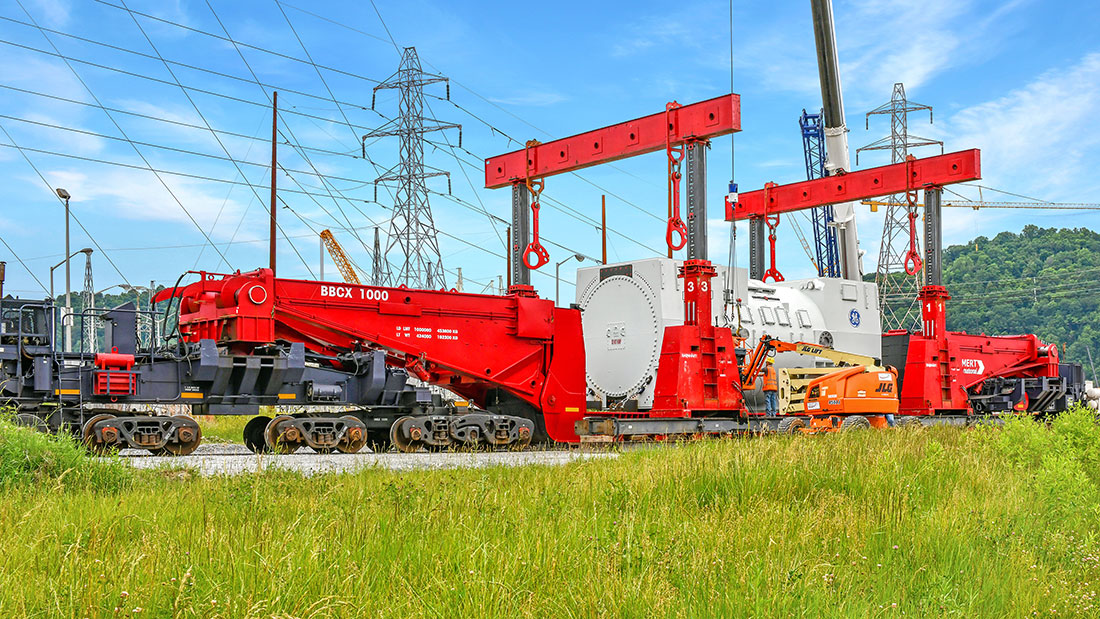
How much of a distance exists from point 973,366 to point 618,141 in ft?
47.2

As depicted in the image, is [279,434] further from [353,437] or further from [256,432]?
[256,432]

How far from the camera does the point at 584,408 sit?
70.4ft

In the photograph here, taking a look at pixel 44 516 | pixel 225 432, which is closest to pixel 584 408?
pixel 225 432

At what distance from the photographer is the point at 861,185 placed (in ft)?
93.7

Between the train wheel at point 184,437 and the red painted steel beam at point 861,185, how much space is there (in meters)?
15.3

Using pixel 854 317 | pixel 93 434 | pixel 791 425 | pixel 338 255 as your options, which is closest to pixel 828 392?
pixel 791 425

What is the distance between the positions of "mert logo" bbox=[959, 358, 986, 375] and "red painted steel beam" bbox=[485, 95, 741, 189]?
13.1 metres

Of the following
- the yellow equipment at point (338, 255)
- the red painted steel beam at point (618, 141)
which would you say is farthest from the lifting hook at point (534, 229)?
the yellow equipment at point (338, 255)

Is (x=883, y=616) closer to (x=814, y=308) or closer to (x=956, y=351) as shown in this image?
(x=814, y=308)

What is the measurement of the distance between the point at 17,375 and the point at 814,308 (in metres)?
18.7

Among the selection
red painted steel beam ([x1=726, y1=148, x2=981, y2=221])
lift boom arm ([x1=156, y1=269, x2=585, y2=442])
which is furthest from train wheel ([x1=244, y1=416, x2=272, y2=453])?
red painted steel beam ([x1=726, y1=148, x2=981, y2=221])

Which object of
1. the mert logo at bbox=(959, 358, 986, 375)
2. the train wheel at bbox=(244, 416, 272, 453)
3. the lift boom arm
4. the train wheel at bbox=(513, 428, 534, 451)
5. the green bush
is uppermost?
the lift boom arm

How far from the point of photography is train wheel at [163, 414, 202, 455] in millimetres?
15562

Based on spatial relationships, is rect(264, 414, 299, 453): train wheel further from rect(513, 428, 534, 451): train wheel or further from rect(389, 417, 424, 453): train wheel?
rect(513, 428, 534, 451): train wheel
